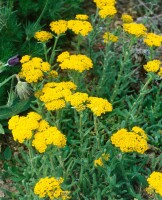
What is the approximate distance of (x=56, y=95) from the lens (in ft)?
9.37

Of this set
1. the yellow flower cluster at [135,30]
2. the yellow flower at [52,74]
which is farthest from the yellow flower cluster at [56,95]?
the yellow flower cluster at [135,30]

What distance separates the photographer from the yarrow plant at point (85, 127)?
8.79 ft

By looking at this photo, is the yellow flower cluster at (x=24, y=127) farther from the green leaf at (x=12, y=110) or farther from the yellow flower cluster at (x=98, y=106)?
the green leaf at (x=12, y=110)

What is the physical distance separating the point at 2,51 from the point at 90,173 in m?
1.18

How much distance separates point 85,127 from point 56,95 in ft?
2.74

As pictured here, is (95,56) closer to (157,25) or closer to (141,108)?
(141,108)

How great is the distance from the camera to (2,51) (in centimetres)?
367

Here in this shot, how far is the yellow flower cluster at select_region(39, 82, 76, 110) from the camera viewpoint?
2.83 meters

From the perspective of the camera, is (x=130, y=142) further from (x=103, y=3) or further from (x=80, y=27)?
(x=103, y=3)

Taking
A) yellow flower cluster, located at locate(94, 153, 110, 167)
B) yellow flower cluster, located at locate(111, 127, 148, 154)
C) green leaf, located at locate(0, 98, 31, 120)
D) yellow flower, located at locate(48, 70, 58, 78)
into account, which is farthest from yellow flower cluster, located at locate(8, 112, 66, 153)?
green leaf, located at locate(0, 98, 31, 120)

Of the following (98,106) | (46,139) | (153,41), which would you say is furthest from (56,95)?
(153,41)

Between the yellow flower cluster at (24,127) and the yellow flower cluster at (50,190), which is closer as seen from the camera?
the yellow flower cluster at (50,190)

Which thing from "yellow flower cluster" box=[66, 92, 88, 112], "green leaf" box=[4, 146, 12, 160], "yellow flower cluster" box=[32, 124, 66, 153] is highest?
"yellow flower cluster" box=[66, 92, 88, 112]

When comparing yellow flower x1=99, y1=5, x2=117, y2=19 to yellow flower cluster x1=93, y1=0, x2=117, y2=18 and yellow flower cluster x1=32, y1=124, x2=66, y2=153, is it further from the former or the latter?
yellow flower cluster x1=32, y1=124, x2=66, y2=153
